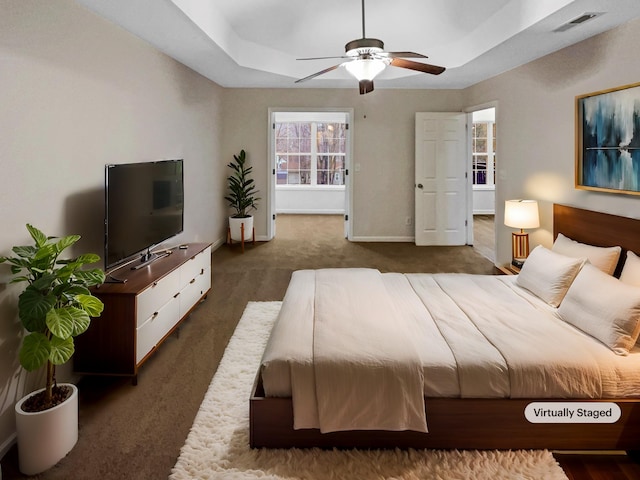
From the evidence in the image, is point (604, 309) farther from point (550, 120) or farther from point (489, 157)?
point (489, 157)

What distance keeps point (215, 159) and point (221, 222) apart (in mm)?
1007

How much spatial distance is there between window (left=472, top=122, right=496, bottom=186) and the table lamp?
19.5 ft

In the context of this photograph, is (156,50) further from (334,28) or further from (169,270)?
(169,270)

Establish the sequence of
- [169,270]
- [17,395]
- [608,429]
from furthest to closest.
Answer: [169,270]
[17,395]
[608,429]

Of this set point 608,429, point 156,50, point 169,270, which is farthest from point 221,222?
point 608,429

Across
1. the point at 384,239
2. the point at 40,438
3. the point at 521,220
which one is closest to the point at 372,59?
the point at 521,220

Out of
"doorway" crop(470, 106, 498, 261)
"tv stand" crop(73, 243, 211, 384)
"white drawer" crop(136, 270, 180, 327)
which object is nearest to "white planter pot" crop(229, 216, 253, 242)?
"white drawer" crop(136, 270, 180, 327)

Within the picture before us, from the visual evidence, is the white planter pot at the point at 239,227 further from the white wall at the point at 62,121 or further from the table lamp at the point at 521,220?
the table lamp at the point at 521,220

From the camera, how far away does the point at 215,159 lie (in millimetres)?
6414

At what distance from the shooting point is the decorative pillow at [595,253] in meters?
2.90

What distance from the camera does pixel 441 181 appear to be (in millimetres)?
6859

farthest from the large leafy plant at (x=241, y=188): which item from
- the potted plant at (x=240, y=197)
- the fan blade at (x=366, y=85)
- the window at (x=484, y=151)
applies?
the window at (x=484, y=151)

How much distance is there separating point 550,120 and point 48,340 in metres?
4.46

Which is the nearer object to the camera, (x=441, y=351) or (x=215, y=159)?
(x=441, y=351)
